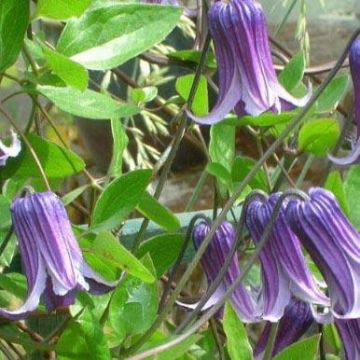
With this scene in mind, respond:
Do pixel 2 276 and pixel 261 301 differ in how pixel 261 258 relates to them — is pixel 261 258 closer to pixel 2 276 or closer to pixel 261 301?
pixel 261 301

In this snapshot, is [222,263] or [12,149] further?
[222,263]

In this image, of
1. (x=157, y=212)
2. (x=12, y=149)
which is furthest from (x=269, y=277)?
(x=12, y=149)

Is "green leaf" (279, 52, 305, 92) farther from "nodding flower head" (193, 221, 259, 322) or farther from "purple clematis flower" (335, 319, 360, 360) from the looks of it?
"purple clematis flower" (335, 319, 360, 360)

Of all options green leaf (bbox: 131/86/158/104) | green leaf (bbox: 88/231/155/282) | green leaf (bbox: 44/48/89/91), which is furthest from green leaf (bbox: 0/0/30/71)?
green leaf (bbox: 131/86/158/104)

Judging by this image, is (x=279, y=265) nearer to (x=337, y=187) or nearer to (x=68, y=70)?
(x=337, y=187)

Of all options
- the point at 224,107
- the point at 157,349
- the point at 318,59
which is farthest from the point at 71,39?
the point at 318,59

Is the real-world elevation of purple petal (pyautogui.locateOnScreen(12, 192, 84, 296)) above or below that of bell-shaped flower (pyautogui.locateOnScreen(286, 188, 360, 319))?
below
